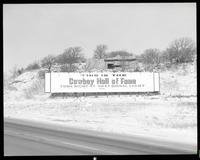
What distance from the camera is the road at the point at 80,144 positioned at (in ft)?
37.6

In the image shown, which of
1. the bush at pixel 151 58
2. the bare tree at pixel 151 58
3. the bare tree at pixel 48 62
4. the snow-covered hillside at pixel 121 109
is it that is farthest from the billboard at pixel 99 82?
the bare tree at pixel 151 58

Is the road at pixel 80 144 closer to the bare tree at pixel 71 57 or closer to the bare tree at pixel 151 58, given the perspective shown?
the bare tree at pixel 71 57

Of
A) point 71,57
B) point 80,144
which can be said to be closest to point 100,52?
point 71,57

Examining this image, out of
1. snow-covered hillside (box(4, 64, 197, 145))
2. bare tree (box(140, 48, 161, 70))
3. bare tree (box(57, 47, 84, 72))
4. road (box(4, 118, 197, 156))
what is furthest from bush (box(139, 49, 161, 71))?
road (box(4, 118, 197, 156))

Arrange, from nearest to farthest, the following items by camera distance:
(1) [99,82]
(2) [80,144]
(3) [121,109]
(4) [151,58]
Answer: (2) [80,144] → (3) [121,109] → (1) [99,82] → (4) [151,58]

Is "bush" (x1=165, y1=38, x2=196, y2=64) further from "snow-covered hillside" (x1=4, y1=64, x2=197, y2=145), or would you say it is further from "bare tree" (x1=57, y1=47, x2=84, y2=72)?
"bare tree" (x1=57, y1=47, x2=84, y2=72)

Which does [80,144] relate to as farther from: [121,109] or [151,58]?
[151,58]

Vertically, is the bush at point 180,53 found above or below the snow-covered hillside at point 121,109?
above

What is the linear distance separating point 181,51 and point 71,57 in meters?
13.9

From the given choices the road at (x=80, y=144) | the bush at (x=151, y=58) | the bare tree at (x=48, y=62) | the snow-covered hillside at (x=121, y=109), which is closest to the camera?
the road at (x=80, y=144)

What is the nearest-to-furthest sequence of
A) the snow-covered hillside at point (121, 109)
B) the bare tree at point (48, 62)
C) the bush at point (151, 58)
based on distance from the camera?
the snow-covered hillside at point (121, 109)
the bare tree at point (48, 62)
the bush at point (151, 58)

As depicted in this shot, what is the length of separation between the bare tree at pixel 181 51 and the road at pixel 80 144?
3490cm

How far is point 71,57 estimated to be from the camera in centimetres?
4750

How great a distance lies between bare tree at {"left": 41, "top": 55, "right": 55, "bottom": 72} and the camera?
46447mm
